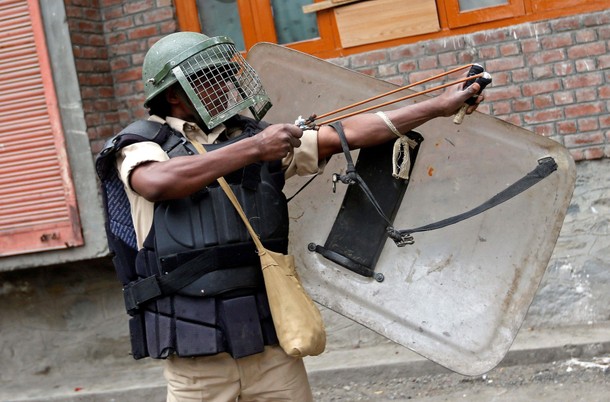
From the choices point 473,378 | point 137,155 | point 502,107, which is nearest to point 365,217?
point 137,155

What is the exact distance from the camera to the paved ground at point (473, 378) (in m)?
4.54

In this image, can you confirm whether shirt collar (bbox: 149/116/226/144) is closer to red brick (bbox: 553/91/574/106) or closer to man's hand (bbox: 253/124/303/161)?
man's hand (bbox: 253/124/303/161)

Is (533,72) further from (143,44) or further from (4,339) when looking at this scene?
(4,339)

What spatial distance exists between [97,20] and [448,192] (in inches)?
122

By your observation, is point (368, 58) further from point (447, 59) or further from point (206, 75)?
point (206, 75)

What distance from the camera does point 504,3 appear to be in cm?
493

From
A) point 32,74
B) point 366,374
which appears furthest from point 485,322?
point 32,74

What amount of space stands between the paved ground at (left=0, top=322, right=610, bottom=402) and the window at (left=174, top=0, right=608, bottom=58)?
5.66ft

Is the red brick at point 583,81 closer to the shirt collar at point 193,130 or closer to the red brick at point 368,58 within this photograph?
the red brick at point 368,58

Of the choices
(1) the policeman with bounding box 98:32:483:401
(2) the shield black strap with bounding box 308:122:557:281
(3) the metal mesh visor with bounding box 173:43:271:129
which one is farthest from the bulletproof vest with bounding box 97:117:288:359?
(2) the shield black strap with bounding box 308:122:557:281

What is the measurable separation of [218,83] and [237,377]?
958 millimetres

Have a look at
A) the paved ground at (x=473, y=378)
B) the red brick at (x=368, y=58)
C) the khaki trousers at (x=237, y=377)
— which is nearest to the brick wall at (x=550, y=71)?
the red brick at (x=368, y=58)

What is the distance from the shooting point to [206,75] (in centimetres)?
293

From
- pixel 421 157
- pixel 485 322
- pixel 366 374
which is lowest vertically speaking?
pixel 366 374
